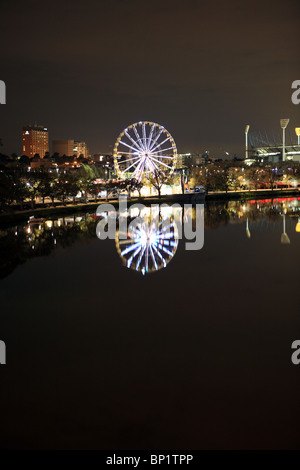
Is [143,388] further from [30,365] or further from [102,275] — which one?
[102,275]

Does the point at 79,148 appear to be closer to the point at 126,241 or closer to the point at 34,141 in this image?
the point at 34,141

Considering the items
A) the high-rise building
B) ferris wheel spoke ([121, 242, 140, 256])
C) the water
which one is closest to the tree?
ferris wheel spoke ([121, 242, 140, 256])

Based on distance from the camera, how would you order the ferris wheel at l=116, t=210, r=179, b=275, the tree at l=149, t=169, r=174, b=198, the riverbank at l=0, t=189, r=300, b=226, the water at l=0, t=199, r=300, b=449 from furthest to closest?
1. the tree at l=149, t=169, r=174, b=198
2. the riverbank at l=0, t=189, r=300, b=226
3. the ferris wheel at l=116, t=210, r=179, b=275
4. the water at l=0, t=199, r=300, b=449

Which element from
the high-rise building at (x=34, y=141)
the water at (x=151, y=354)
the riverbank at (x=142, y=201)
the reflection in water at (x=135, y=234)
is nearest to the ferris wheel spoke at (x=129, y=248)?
the reflection in water at (x=135, y=234)

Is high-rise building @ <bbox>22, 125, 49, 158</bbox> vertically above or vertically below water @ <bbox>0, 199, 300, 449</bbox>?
above

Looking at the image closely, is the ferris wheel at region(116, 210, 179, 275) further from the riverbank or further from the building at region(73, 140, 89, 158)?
the building at region(73, 140, 89, 158)

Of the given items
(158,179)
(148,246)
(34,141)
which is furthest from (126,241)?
(34,141)

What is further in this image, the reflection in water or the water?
the reflection in water

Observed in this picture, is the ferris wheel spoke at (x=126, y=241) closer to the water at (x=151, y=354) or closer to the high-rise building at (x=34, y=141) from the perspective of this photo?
the water at (x=151, y=354)

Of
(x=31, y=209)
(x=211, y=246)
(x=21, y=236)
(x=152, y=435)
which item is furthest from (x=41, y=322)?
(x=31, y=209)
